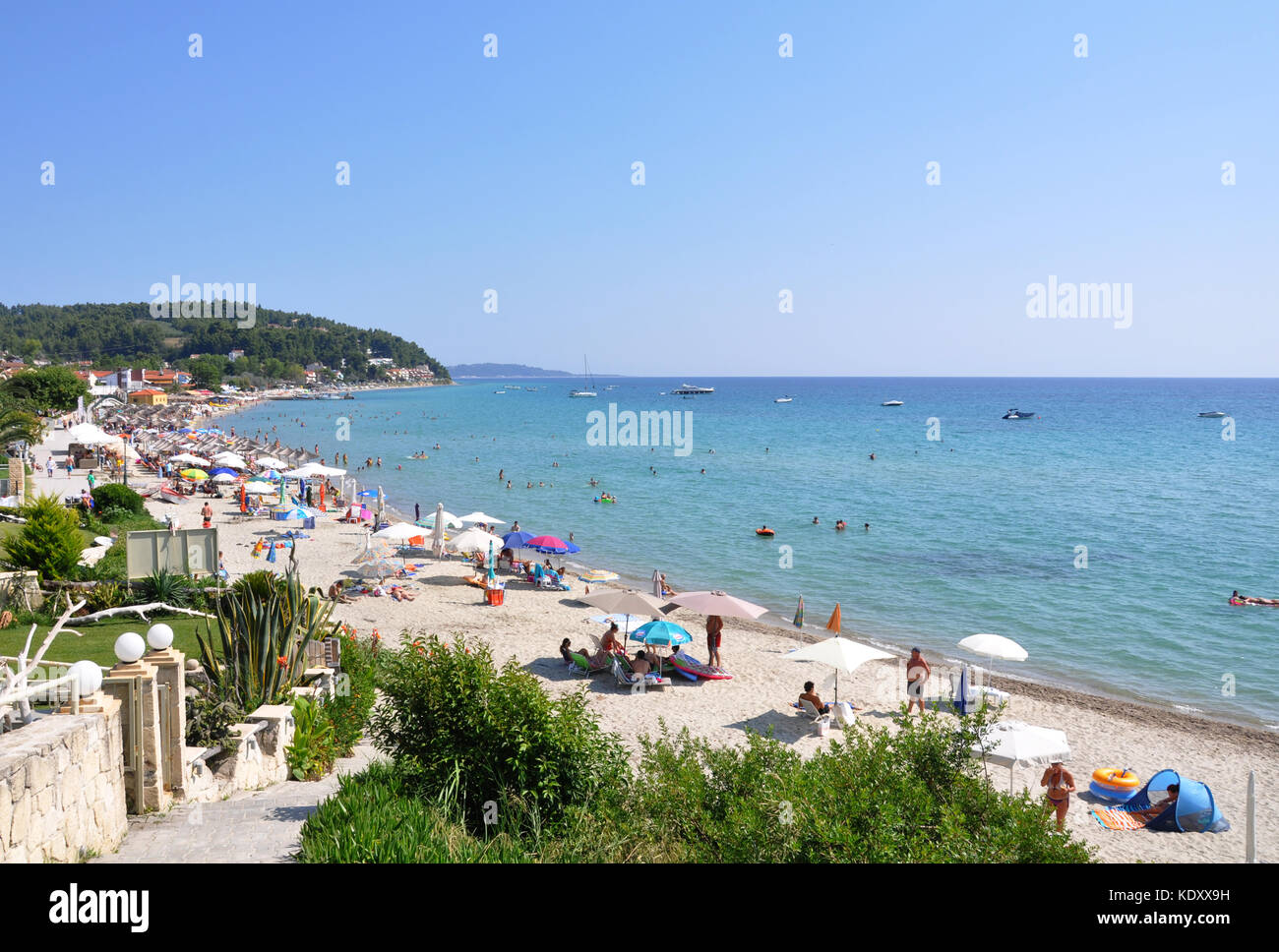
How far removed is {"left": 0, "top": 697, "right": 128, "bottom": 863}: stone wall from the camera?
479cm

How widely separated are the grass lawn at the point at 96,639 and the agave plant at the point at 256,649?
2.06 metres

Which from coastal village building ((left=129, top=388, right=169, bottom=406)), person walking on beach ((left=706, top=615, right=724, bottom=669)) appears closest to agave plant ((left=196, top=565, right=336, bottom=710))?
person walking on beach ((left=706, top=615, right=724, bottom=669))

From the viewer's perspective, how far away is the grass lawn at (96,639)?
38.3ft

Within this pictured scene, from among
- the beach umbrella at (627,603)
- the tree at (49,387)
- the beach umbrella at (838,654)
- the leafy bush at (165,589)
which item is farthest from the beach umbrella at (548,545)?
the tree at (49,387)

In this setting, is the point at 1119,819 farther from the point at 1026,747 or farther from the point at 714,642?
the point at 714,642

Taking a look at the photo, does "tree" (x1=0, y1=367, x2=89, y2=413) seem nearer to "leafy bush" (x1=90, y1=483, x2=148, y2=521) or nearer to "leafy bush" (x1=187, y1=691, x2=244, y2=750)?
"leafy bush" (x1=90, y1=483, x2=148, y2=521)

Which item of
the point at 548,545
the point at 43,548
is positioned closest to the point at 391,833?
the point at 43,548

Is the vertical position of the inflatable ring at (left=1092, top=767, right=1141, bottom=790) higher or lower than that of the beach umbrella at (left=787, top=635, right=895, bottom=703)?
lower

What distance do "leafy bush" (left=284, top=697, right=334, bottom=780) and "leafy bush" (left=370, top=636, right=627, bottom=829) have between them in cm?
183

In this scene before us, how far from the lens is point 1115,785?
37.6 feet

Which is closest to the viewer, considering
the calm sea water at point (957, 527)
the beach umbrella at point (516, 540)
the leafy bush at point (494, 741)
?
the leafy bush at point (494, 741)

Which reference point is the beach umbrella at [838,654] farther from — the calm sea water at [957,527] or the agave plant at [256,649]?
the agave plant at [256,649]
